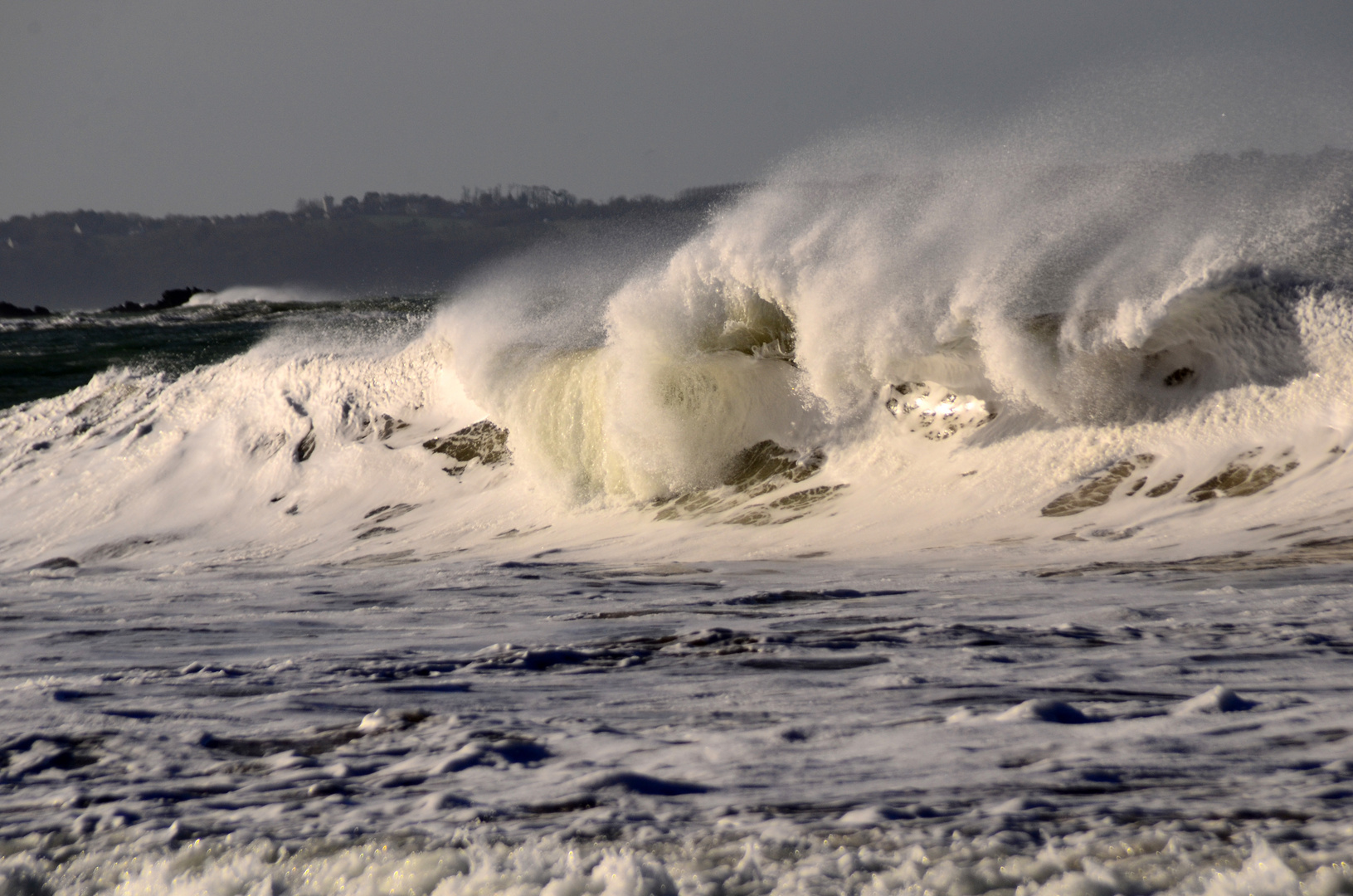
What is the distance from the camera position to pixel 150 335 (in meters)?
26.9

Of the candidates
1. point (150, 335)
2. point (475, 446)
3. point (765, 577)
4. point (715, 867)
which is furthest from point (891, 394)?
point (150, 335)

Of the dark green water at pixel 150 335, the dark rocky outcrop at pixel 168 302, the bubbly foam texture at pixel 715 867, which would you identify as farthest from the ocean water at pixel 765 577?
the dark rocky outcrop at pixel 168 302

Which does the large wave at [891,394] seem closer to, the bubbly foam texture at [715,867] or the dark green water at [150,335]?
the bubbly foam texture at [715,867]

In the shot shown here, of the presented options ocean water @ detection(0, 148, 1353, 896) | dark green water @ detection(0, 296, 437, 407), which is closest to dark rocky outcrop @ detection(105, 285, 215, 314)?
dark green water @ detection(0, 296, 437, 407)

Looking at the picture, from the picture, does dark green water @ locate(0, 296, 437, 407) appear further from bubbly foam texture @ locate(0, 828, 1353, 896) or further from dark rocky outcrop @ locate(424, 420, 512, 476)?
bubbly foam texture @ locate(0, 828, 1353, 896)

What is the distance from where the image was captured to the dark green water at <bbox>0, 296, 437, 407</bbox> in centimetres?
1791

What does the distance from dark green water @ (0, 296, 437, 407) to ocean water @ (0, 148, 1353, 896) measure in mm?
4743

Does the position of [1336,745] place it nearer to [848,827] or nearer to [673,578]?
[848,827]

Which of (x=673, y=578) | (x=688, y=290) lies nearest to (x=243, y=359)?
(x=688, y=290)

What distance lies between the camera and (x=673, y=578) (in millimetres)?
6082

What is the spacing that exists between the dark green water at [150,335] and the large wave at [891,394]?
4.33 meters

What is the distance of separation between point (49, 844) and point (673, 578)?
3.99m

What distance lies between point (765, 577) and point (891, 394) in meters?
2.52

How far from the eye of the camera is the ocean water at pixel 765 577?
2.22 m
